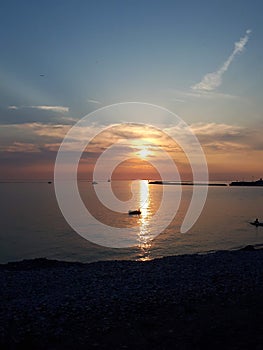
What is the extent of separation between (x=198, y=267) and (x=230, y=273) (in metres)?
2.60

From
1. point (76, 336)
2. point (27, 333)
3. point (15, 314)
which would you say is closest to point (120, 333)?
point (76, 336)

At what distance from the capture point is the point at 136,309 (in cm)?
1313

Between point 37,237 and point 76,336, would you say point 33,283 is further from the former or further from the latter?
point 37,237

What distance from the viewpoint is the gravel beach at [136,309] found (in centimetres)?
1039

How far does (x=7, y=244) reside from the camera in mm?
45719

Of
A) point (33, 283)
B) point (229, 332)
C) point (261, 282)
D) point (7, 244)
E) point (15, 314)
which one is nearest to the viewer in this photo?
point (229, 332)

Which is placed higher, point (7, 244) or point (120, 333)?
point (120, 333)

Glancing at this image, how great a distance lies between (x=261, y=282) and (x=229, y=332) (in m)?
7.41

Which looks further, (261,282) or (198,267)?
(198,267)

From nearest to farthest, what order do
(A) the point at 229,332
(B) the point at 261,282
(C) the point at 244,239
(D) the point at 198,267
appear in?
(A) the point at 229,332 → (B) the point at 261,282 → (D) the point at 198,267 → (C) the point at 244,239

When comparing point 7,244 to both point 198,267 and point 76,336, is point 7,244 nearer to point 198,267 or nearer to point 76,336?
point 198,267

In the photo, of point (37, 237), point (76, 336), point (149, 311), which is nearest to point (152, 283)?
point (149, 311)

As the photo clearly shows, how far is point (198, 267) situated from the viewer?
21156mm

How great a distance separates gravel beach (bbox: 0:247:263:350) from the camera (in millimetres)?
10391
